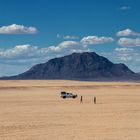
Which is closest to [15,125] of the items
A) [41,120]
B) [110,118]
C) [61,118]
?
[41,120]

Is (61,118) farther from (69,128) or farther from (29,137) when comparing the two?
(29,137)

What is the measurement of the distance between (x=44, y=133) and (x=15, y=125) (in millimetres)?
3764

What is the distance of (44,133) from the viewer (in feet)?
67.5

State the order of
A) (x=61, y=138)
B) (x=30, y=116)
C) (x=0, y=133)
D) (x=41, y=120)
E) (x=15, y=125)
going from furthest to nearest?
(x=30, y=116) → (x=41, y=120) → (x=15, y=125) → (x=0, y=133) → (x=61, y=138)

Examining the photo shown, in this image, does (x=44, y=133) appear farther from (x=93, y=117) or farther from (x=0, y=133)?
(x=93, y=117)

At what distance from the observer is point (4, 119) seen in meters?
27.5

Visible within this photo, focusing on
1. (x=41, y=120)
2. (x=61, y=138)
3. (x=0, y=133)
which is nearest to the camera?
(x=61, y=138)

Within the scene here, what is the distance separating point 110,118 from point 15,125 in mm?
6417

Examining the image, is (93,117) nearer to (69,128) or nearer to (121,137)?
(69,128)

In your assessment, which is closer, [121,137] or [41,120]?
[121,137]

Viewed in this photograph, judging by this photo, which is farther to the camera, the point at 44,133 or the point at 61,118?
the point at 61,118

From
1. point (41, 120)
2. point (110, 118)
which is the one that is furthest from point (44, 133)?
point (110, 118)

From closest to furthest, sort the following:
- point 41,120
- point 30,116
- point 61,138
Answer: point 61,138, point 41,120, point 30,116

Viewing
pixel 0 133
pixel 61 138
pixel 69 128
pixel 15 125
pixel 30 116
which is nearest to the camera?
pixel 61 138
